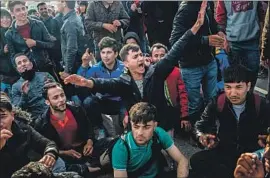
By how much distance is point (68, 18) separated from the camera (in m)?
3.63

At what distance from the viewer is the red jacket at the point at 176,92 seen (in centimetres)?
288

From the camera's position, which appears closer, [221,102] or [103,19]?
[221,102]

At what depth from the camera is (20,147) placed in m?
2.49

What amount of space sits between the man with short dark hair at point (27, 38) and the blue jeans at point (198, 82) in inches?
43.6

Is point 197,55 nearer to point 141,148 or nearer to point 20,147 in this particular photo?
point 141,148

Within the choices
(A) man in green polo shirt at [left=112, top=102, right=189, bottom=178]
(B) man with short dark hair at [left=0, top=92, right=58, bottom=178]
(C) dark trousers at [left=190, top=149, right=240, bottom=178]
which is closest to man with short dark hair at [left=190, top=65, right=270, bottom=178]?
(C) dark trousers at [left=190, top=149, right=240, bottom=178]

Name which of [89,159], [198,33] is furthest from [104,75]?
[198,33]

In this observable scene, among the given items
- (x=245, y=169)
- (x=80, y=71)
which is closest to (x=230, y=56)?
(x=80, y=71)

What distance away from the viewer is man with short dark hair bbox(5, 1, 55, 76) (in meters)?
3.49

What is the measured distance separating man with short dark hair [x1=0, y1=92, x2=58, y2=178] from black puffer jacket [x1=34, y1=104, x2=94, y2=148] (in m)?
0.15

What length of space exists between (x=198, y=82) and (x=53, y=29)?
1.47 meters

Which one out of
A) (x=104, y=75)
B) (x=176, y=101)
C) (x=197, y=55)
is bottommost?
(x=176, y=101)

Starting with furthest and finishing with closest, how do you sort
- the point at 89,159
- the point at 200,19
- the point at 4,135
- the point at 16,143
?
the point at 89,159, the point at 200,19, the point at 16,143, the point at 4,135

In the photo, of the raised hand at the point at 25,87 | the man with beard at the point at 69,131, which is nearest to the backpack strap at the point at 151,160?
the man with beard at the point at 69,131
